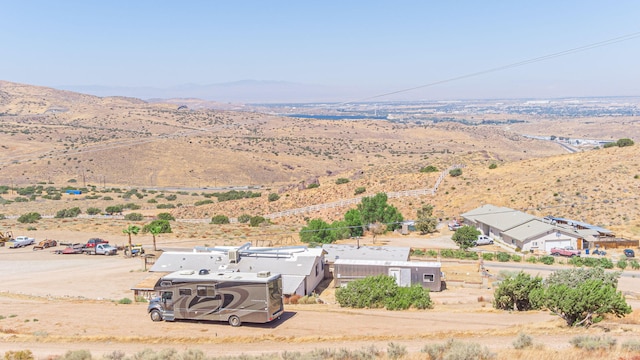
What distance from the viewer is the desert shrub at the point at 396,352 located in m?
18.9

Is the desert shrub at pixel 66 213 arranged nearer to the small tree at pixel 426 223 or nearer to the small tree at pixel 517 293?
the small tree at pixel 426 223

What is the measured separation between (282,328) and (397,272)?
14248mm

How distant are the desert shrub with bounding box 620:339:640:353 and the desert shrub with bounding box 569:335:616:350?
0.97ft

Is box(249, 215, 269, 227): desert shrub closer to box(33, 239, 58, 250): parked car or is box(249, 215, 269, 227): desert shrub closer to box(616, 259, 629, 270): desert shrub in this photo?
box(33, 239, 58, 250): parked car

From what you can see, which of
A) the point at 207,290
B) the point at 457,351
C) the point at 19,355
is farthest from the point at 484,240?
the point at 19,355

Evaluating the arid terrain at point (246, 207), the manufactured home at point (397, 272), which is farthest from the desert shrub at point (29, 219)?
the manufactured home at point (397, 272)

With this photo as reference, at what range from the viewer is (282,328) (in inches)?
951

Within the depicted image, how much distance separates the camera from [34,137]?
145 metres

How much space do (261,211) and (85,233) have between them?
2444cm

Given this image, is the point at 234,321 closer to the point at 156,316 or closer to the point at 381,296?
the point at 156,316

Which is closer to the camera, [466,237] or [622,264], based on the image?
[622,264]

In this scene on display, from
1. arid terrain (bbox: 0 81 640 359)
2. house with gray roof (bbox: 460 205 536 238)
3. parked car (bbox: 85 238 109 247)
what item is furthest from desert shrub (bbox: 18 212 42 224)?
house with gray roof (bbox: 460 205 536 238)

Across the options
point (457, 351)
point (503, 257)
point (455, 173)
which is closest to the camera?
point (457, 351)

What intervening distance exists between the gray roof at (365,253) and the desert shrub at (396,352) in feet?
70.7
